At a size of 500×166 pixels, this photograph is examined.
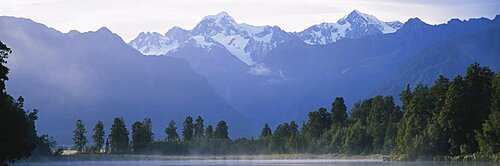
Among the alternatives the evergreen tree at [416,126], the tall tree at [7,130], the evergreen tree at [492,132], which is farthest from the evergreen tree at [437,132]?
the tall tree at [7,130]

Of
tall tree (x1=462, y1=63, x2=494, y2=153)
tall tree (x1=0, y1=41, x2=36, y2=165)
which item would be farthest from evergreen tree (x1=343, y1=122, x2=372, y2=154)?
tall tree (x1=0, y1=41, x2=36, y2=165)

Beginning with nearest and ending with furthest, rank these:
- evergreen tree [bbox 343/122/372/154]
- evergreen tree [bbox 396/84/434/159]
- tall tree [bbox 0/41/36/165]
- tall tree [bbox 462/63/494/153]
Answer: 1. tall tree [bbox 0/41/36/165]
2. tall tree [bbox 462/63/494/153]
3. evergreen tree [bbox 396/84/434/159]
4. evergreen tree [bbox 343/122/372/154]

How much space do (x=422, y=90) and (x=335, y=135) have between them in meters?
50.9

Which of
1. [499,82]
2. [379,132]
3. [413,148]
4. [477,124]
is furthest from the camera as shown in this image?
[379,132]

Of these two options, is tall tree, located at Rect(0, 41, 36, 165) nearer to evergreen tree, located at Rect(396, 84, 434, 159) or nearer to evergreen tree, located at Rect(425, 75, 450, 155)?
evergreen tree, located at Rect(425, 75, 450, 155)

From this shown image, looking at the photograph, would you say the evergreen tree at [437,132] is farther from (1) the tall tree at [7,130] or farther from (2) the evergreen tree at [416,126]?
(1) the tall tree at [7,130]

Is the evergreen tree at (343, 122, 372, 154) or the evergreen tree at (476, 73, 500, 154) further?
the evergreen tree at (343, 122, 372, 154)

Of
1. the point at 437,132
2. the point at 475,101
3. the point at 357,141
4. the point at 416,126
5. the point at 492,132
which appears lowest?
the point at 492,132

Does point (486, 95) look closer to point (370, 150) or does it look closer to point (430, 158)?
point (430, 158)

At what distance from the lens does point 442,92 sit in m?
136

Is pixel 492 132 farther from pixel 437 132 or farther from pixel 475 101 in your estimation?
pixel 437 132

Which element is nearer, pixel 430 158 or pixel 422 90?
pixel 430 158

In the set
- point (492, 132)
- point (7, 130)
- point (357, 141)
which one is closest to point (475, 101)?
point (492, 132)

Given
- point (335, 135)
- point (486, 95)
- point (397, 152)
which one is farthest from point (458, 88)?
point (335, 135)
